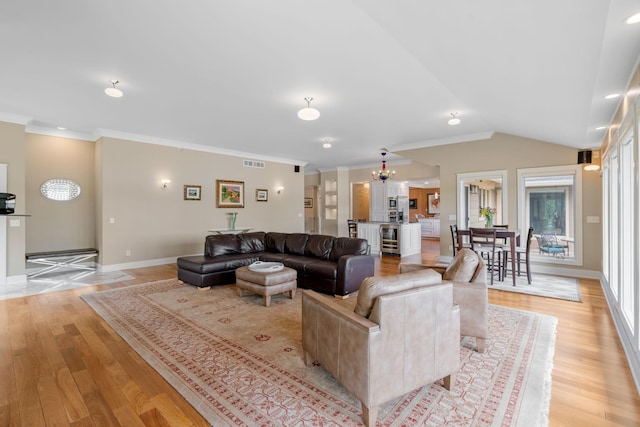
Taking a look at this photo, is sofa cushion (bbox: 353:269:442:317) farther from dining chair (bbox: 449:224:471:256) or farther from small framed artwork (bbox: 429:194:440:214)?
small framed artwork (bbox: 429:194:440:214)

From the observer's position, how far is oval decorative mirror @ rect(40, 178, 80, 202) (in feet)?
19.9

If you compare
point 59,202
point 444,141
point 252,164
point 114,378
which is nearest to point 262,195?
point 252,164

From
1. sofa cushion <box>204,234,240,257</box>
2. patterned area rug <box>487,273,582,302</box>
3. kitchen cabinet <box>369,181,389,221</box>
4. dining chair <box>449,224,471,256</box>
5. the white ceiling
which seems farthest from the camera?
kitchen cabinet <box>369,181,389,221</box>

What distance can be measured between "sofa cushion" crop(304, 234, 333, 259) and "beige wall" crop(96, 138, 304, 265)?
360cm

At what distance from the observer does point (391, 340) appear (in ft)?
5.82

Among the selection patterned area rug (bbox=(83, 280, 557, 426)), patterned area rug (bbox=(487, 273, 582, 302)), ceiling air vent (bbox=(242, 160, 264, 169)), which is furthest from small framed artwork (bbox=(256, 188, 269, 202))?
patterned area rug (bbox=(487, 273, 582, 302))

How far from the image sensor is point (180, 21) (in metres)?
2.68

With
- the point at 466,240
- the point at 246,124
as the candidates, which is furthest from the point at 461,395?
the point at 246,124

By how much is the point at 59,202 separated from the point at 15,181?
105 centimetres

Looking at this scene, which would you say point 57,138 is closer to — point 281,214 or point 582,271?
point 281,214

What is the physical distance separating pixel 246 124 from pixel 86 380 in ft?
15.3

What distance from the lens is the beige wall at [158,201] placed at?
621cm

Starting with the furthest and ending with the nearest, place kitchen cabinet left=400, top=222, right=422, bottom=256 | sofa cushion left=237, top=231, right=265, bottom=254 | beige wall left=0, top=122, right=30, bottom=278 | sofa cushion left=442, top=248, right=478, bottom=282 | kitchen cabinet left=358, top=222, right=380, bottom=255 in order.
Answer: kitchen cabinet left=358, top=222, right=380, bottom=255 < kitchen cabinet left=400, top=222, right=422, bottom=256 < sofa cushion left=237, top=231, right=265, bottom=254 < beige wall left=0, top=122, right=30, bottom=278 < sofa cushion left=442, top=248, right=478, bottom=282

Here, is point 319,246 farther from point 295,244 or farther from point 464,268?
point 464,268
